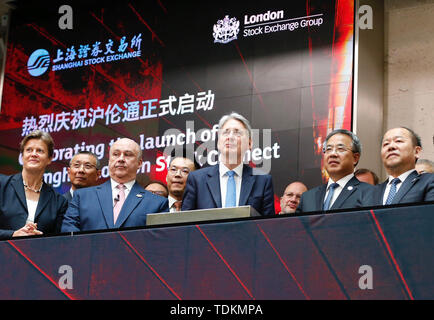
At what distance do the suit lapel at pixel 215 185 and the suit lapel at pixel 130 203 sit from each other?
1.12 ft

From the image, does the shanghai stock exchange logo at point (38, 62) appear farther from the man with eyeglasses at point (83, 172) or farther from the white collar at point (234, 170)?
the white collar at point (234, 170)

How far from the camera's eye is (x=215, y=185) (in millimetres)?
3500

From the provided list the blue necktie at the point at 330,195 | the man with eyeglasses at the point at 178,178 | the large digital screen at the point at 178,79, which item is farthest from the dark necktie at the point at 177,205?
the large digital screen at the point at 178,79

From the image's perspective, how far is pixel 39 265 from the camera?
3.16 m

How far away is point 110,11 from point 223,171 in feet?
12.2

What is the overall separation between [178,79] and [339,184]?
3.04 meters

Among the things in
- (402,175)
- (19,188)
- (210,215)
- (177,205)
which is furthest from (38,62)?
(402,175)

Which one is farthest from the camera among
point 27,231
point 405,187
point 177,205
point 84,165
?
point 84,165

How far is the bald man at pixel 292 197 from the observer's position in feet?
15.3

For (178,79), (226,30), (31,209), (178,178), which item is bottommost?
(31,209)

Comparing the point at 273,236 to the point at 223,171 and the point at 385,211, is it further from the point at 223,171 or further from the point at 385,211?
the point at 223,171

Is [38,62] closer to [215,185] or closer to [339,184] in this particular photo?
[215,185]

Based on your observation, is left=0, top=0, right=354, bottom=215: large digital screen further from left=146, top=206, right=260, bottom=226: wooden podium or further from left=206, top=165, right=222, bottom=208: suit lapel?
left=146, top=206, right=260, bottom=226: wooden podium

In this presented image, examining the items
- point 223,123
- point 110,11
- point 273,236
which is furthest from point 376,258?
point 110,11
